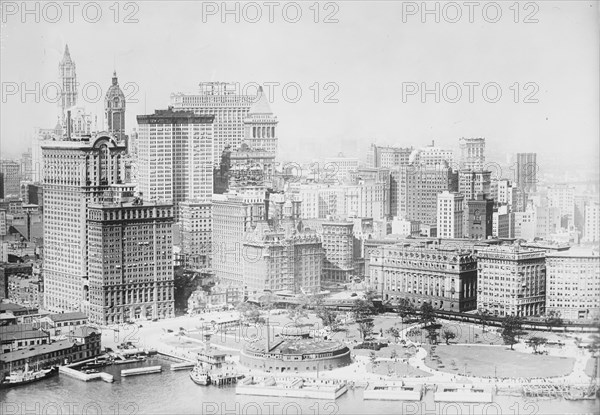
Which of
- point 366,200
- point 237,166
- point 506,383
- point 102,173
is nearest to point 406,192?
point 366,200

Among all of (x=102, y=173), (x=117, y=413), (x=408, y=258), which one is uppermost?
(x=102, y=173)

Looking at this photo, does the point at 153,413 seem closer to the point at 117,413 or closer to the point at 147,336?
the point at 117,413

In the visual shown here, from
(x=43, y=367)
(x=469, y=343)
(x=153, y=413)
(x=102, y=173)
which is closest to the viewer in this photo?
(x=153, y=413)

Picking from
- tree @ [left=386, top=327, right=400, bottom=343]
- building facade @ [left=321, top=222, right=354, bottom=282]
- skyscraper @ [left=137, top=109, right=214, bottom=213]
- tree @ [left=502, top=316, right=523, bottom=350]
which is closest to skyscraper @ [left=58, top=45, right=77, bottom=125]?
skyscraper @ [left=137, top=109, right=214, bottom=213]

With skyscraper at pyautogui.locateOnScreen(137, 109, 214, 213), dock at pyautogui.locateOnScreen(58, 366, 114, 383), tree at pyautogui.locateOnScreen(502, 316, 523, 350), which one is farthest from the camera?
skyscraper at pyautogui.locateOnScreen(137, 109, 214, 213)

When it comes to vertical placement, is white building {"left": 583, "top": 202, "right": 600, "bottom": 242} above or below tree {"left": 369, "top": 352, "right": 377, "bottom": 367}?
above

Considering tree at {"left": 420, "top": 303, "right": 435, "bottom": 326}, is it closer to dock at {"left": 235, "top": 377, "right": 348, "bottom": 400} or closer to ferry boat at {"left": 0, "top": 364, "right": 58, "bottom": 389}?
dock at {"left": 235, "top": 377, "right": 348, "bottom": 400}

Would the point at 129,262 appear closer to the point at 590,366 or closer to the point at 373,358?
the point at 373,358
